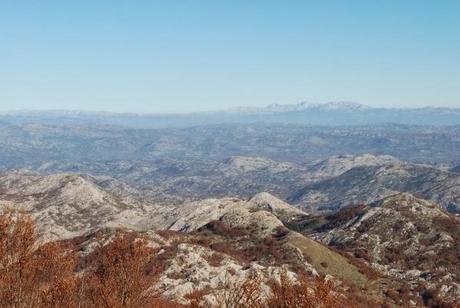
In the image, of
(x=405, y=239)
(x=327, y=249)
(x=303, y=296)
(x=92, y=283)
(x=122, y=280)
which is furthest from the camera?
(x=405, y=239)

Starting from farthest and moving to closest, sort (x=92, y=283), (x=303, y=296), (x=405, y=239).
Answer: (x=405, y=239)
(x=92, y=283)
(x=303, y=296)

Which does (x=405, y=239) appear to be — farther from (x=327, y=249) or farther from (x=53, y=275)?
(x=53, y=275)

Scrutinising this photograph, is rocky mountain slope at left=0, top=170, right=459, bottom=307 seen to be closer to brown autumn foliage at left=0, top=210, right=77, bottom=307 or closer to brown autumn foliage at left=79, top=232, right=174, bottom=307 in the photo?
brown autumn foliage at left=79, top=232, right=174, bottom=307

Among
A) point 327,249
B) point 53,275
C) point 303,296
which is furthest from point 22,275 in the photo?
point 327,249

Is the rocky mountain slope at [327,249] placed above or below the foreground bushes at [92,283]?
below

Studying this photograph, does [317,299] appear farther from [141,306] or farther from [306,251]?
[306,251]

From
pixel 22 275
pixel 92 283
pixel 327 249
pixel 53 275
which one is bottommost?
pixel 327 249

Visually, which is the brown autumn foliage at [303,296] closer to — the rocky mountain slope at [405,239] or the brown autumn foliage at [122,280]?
the brown autumn foliage at [122,280]

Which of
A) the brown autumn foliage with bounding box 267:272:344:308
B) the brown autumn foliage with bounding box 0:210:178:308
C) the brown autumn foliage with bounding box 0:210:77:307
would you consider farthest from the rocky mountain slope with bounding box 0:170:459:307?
the brown autumn foliage with bounding box 267:272:344:308

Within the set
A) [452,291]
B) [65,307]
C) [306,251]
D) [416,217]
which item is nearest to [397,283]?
[452,291]

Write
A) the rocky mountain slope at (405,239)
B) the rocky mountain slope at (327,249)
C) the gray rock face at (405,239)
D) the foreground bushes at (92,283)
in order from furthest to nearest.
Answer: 1. the gray rock face at (405,239)
2. the rocky mountain slope at (405,239)
3. the rocky mountain slope at (327,249)
4. the foreground bushes at (92,283)

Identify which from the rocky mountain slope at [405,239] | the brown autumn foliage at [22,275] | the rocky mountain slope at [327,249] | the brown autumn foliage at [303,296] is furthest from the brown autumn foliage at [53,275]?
the rocky mountain slope at [405,239]

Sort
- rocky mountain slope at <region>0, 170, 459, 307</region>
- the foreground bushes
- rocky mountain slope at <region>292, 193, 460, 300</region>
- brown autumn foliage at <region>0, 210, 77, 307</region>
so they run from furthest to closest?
rocky mountain slope at <region>292, 193, 460, 300</region> → rocky mountain slope at <region>0, 170, 459, 307</region> → brown autumn foliage at <region>0, 210, 77, 307</region> → the foreground bushes
